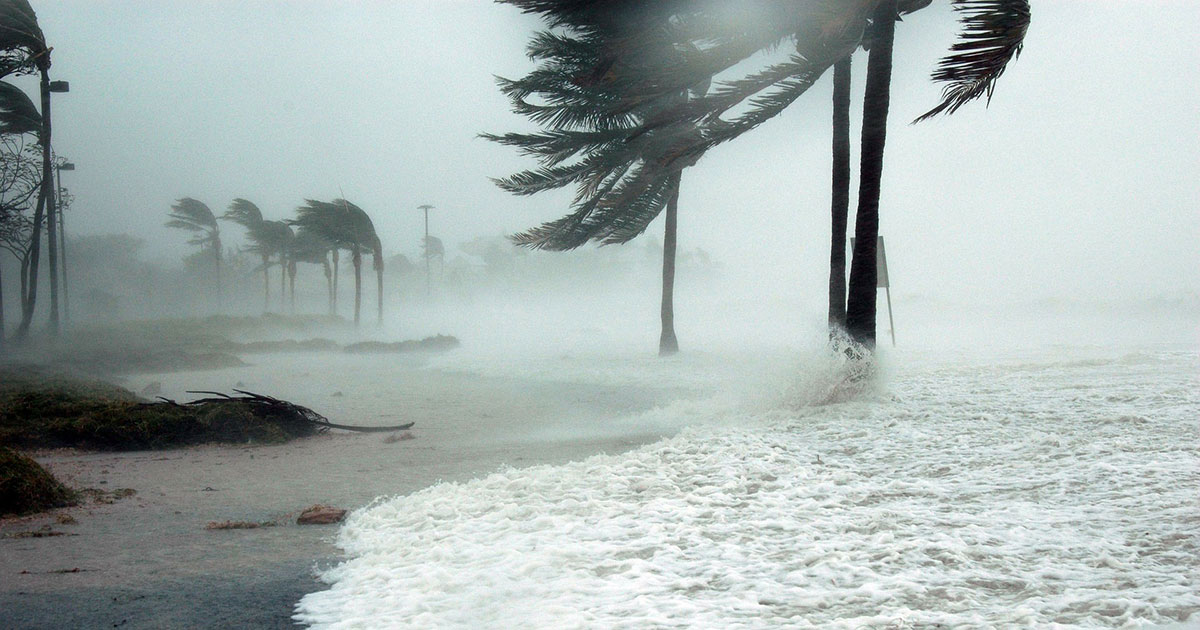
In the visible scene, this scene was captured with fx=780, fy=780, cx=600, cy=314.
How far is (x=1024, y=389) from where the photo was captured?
802 centimetres

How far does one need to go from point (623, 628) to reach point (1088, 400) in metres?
5.91

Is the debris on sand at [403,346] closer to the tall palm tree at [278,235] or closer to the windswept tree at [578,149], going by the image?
the windswept tree at [578,149]

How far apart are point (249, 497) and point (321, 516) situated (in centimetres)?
123

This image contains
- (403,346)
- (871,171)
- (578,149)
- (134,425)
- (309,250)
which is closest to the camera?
(134,425)

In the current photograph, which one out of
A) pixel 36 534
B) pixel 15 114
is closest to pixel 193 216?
pixel 15 114

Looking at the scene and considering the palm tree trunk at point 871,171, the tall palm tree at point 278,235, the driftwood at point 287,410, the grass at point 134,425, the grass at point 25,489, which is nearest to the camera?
the grass at point 25,489

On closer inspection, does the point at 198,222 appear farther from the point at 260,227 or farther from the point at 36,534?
the point at 36,534

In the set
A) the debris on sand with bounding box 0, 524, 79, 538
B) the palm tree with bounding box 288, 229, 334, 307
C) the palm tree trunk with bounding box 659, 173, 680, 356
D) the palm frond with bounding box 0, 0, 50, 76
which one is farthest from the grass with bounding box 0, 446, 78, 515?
the palm tree with bounding box 288, 229, 334, 307

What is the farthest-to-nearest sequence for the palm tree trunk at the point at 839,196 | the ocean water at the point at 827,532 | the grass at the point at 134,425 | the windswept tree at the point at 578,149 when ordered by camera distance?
the windswept tree at the point at 578,149 → the palm tree trunk at the point at 839,196 → the grass at the point at 134,425 → the ocean water at the point at 827,532

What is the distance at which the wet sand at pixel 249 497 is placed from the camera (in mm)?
3387

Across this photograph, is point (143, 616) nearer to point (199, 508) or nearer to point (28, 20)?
point (199, 508)

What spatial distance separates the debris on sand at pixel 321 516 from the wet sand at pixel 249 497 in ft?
0.41

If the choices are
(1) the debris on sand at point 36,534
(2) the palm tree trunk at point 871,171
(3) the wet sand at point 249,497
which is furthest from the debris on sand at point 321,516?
(2) the palm tree trunk at point 871,171

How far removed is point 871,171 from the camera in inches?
342
